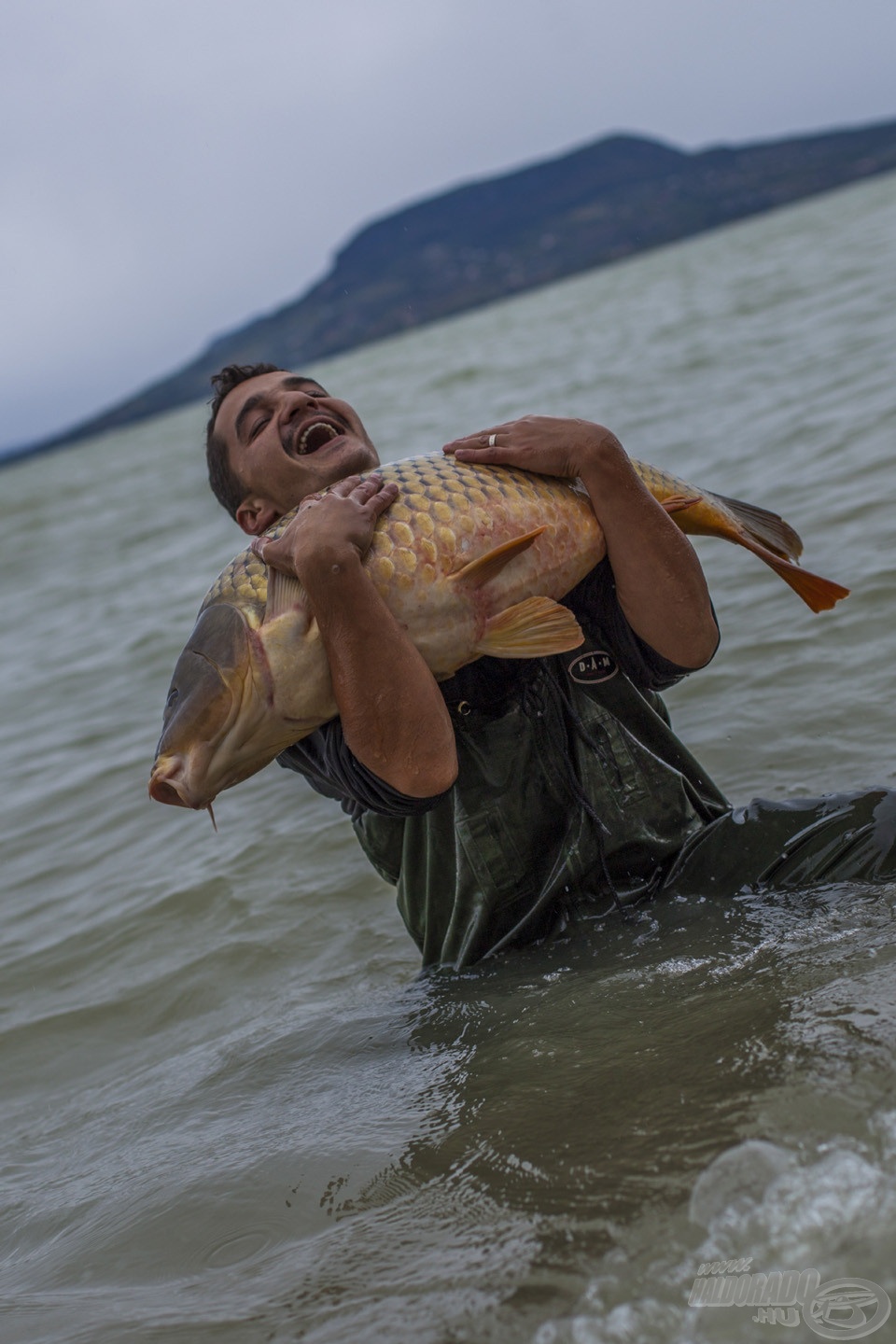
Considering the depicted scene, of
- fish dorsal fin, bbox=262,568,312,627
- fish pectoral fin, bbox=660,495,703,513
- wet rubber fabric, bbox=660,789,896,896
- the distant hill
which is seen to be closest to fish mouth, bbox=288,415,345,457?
fish dorsal fin, bbox=262,568,312,627

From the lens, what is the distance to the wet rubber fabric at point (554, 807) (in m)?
2.88

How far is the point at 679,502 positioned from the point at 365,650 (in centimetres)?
87

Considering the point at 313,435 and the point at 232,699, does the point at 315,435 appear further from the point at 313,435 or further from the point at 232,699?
the point at 232,699

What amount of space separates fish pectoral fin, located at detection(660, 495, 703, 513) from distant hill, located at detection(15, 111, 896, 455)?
128342mm

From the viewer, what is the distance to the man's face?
9.73 ft

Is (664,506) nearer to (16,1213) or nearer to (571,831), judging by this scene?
(571,831)

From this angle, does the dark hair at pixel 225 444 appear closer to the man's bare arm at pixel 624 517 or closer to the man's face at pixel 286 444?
the man's face at pixel 286 444

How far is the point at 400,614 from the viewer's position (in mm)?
2369

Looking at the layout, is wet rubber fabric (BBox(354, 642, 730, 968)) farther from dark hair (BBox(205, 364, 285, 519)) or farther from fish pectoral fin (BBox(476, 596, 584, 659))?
dark hair (BBox(205, 364, 285, 519))

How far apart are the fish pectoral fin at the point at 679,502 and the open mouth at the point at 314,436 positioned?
81cm

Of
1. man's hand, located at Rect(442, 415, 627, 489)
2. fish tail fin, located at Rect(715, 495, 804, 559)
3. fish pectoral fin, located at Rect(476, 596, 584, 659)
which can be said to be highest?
man's hand, located at Rect(442, 415, 627, 489)

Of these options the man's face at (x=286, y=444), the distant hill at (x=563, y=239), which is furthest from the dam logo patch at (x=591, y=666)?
the distant hill at (x=563, y=239)

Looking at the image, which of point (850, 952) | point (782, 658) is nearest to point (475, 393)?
point (782, 658)

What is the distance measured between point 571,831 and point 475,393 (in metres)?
19.2
